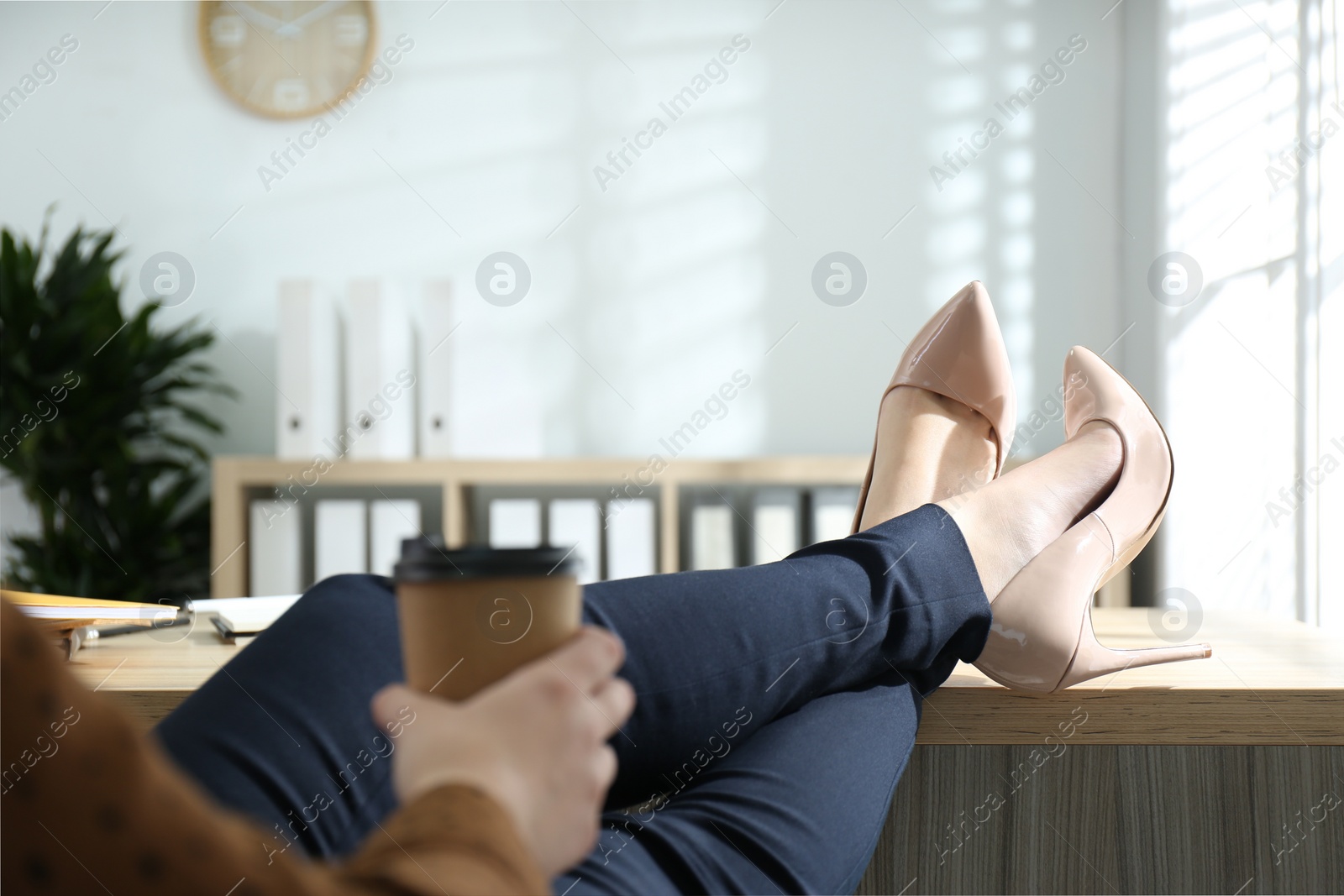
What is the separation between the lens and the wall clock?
2.28m

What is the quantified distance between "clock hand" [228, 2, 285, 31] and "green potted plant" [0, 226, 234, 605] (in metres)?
0.68

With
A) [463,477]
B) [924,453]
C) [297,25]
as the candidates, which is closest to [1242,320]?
[924,453]

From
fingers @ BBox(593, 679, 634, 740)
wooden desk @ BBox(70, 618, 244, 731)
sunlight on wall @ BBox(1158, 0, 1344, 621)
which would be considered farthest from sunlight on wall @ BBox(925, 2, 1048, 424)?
fingers @ BBox(593, 679, 634, 740)

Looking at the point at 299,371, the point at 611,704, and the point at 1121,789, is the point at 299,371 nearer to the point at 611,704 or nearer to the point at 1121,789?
the point at 1121,789

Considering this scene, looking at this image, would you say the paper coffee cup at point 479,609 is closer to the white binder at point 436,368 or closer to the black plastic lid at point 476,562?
the black plastic lid at point 476,562

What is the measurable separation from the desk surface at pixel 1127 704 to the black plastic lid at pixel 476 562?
1.55 ft

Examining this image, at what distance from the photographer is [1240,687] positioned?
1.96 feet

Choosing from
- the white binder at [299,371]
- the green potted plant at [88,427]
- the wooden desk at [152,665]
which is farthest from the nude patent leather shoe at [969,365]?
the green potted plant at [88,427]

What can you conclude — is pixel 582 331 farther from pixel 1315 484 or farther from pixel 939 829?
pixel 939 829

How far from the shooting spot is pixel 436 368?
2035 mm

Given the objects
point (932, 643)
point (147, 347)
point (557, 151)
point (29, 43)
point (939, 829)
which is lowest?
point (939, 829)

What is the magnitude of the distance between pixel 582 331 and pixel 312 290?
66 centimetres

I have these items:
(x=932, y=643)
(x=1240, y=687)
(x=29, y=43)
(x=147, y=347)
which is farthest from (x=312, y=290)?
(x=1240, y=687)

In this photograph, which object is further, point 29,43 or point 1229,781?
point 29,43
